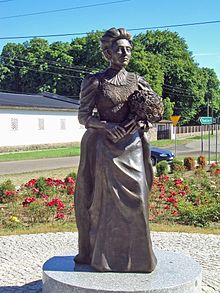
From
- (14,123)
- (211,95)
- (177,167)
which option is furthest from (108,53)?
(211,95)

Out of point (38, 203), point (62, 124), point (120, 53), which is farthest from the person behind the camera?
point (62, 124)

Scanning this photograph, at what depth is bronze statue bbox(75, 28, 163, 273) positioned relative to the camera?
5.03 metres

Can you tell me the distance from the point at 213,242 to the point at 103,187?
408cm

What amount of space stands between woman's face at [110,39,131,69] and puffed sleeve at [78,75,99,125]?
283 millimetres

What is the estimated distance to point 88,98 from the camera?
5105mm

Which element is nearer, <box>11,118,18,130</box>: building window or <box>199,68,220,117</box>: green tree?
<box>11,118,18,130</box>: building window

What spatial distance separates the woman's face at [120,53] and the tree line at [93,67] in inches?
1710

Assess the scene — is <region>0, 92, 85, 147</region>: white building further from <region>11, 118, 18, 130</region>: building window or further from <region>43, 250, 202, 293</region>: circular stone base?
<region>43, 250, 202, 293</region>: circular stone base

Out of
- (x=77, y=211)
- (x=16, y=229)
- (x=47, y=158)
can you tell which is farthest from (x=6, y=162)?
(x=77, y=211)

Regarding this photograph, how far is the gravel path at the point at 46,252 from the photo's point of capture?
20.3ft

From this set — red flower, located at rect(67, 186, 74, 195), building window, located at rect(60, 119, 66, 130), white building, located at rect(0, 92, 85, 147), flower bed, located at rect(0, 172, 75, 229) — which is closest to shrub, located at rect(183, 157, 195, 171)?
flower bed, located at rect(0, 172, 75, 229)

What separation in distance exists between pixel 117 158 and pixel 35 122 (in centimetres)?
3072

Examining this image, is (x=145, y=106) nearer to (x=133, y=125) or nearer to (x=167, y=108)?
(x=133, y=125)

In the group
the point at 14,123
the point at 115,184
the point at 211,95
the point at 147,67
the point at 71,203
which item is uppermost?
the point at 147,67
